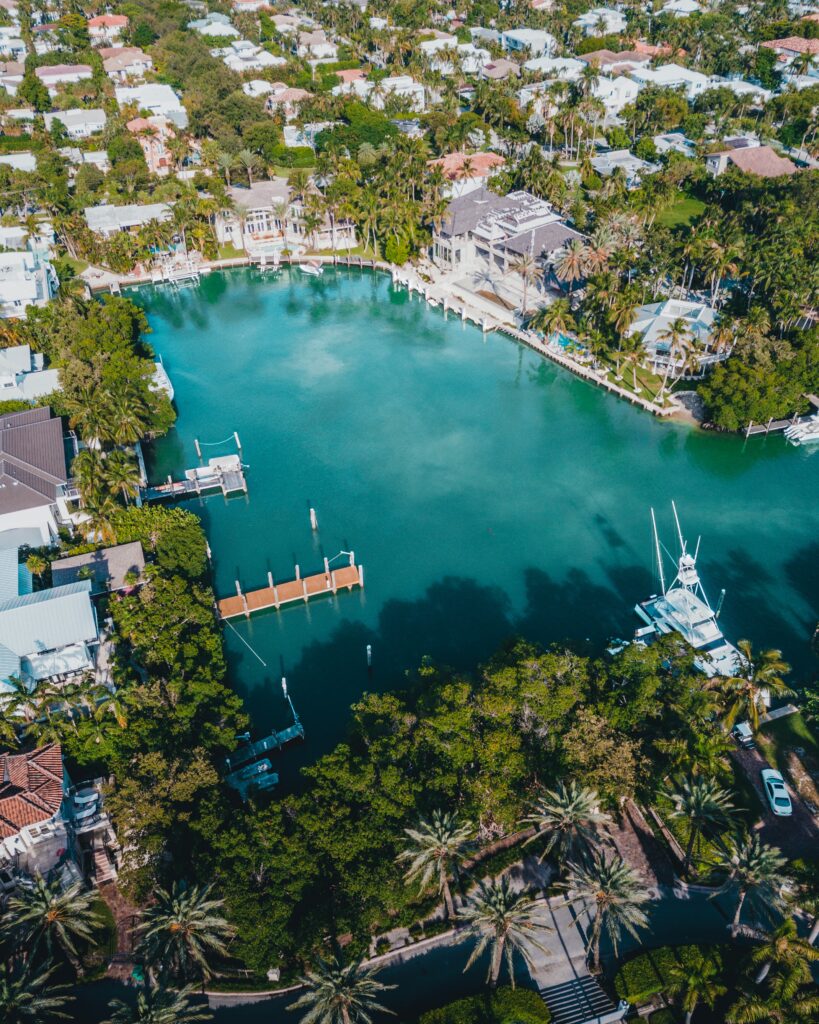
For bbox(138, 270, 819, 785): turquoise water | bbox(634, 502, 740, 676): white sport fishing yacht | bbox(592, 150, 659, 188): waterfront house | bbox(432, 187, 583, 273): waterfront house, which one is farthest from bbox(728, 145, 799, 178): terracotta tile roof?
bbox(634, 502, 740, 676): white sport fishing yacht

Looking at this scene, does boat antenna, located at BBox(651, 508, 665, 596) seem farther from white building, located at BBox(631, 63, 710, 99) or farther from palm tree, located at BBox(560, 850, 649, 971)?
white building, located at BBox(631, 63, 710, 99)

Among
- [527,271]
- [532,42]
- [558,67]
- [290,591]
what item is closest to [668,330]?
[527,271]

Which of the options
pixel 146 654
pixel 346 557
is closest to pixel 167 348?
pixel 346 557

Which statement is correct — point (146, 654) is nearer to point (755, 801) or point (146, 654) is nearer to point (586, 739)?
point (586, 739)

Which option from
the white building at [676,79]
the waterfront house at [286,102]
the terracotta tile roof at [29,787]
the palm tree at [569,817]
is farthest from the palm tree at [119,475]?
the white building at [676,79]

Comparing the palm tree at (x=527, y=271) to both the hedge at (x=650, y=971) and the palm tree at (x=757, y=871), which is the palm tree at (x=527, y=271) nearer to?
the palm tree at (x=757, y=871)
